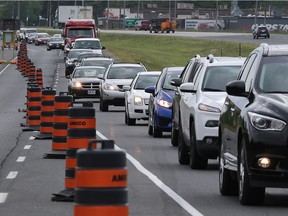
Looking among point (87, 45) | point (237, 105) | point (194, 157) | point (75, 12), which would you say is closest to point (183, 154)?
point (194, 157)

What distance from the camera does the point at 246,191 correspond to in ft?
43.5

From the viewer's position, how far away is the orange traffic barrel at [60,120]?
64.2 feet

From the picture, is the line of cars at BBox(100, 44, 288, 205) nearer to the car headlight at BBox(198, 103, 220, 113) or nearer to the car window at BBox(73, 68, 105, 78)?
the car headlight at BBox(198, 103, 220, 113)

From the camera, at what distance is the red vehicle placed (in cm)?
8125

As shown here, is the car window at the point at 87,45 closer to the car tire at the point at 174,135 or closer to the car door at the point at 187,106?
the car tire at the point at 174,135

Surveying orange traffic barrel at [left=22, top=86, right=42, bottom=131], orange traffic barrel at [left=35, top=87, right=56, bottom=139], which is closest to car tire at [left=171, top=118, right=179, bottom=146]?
orange traffic barrel at [left=35, top=87, right=56, bottom=139]

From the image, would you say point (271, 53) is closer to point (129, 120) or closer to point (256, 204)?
point (256, 204)

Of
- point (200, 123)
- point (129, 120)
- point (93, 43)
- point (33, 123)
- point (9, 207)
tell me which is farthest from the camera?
point (93, 43)

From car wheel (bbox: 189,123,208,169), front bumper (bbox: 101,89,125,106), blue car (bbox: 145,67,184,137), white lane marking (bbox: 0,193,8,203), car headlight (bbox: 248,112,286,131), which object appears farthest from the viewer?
front bumper (bbox: 101,89,125,106)

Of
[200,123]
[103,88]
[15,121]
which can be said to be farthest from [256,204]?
[103,88]

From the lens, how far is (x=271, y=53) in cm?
1439

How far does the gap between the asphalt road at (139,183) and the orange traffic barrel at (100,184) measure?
5.15 meters

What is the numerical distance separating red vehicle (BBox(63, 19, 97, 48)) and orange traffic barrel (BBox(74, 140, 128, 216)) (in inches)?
2900

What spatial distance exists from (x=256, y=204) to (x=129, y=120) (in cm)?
1874
